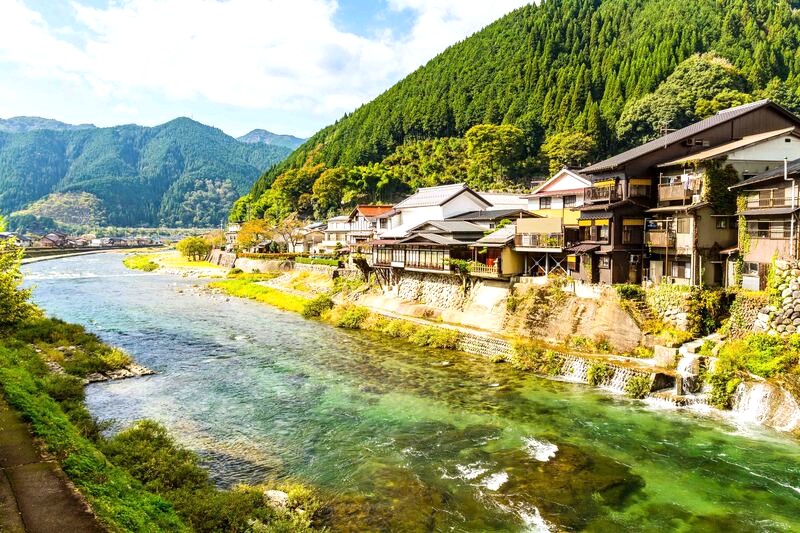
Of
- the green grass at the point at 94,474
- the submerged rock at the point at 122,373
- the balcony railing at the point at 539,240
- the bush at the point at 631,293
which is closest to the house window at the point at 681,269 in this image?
the bush at the point at 631,293

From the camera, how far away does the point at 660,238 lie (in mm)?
27859

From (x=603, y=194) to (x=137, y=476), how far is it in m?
28.0

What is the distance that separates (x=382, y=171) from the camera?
92500 mm

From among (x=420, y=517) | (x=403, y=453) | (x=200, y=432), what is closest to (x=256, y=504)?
(x=420, y=517)

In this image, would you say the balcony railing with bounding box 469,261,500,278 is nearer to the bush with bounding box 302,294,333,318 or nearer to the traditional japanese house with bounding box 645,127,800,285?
the traditional japanese house with bounding box 645,127,800,285

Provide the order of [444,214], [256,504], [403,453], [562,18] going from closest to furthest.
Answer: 1. [256,504]
2. [403,453]
3. [444,214]
4. [562,18]

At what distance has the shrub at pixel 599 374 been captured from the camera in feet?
77.6

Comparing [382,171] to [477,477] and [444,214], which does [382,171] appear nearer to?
[444,214]

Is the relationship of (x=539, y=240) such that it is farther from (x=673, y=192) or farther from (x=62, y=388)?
(x=62, y=388)

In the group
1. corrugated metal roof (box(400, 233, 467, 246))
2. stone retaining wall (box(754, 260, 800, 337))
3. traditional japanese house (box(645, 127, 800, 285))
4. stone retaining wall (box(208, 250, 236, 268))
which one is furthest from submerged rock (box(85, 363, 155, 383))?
stone retaining wall (box(208, 250, 236, 268))

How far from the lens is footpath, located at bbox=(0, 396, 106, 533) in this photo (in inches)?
339

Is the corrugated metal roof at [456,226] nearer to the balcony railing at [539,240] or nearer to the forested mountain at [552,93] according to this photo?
the balcony railing at [539,240]

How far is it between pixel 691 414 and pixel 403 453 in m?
12.0

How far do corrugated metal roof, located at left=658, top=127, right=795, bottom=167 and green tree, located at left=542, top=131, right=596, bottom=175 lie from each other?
137 ft
